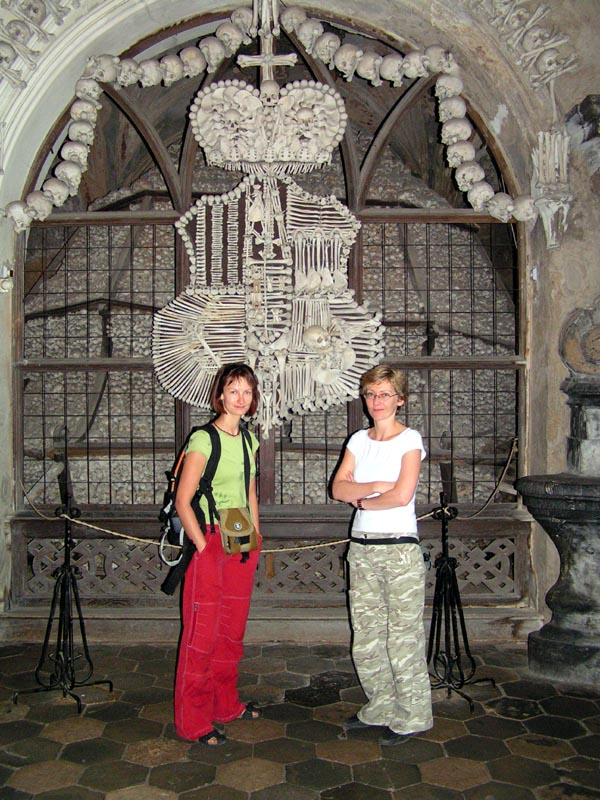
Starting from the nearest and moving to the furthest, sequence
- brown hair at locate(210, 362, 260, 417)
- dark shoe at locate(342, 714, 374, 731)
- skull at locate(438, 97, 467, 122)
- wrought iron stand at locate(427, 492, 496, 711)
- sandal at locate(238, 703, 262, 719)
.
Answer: brown hair at locate(210, 362, 260, 417) < dark shoe at locate(342, 714, 374, 731) < sandal at locate(238, 703, 262, 719) < wrought iron stand at locate(427, 492, 496, 711) < skull at locate(438, 97, 467, 122)

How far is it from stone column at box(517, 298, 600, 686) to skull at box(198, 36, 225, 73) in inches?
114

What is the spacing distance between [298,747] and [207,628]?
68 centimetres

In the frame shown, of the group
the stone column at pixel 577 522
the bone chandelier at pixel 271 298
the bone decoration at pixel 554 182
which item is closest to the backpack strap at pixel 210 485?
the bone chandelier at pixel 271 298

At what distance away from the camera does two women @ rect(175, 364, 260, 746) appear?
3.24 metres

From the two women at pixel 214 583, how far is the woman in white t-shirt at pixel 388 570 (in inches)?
19.6

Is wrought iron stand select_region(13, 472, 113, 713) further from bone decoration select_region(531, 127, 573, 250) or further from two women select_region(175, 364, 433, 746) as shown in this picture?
bone decoration select_region(531, 127, 573, 250)

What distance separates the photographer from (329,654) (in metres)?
4.64

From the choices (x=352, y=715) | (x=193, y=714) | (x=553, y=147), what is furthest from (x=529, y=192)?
(x=193, y=714)

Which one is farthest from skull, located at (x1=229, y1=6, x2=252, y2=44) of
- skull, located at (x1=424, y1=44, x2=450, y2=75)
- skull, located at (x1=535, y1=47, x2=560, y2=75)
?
skull, located at (x1=535, y1=47, x2=560, y2=75)

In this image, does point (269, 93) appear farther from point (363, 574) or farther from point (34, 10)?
point (363, 574)

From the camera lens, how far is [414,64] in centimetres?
495

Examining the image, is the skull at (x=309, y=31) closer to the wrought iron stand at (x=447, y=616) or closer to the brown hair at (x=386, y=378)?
the brown hair at (x=386, y=378)

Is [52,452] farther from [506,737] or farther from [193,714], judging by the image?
[506,737]

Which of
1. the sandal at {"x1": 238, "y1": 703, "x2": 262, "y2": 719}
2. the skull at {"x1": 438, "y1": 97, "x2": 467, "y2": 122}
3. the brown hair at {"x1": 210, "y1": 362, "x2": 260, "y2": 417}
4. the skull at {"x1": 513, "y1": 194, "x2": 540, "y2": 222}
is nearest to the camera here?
the brown hair at {"x1": 210, "y1": 362, "x2": 260, "y2": 417}
